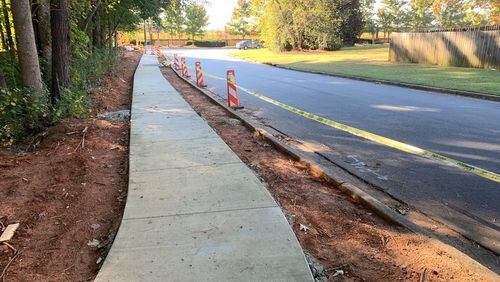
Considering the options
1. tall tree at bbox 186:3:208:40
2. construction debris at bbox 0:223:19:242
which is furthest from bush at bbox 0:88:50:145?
tall tree at bbox 186:3:208:40

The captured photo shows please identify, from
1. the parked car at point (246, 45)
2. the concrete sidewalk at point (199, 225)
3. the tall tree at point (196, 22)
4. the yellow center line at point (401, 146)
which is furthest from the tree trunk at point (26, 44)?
the tall tree at point (196, 22)

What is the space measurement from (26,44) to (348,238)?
691cm

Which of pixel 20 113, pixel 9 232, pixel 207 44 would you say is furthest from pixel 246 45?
pixel 9 232

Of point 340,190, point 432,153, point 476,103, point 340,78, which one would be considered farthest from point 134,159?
point 340,78

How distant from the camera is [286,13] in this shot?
42.7m

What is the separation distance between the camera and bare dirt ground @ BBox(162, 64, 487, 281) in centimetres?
332

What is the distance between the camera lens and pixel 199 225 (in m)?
3.95

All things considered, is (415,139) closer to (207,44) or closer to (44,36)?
(44,36)

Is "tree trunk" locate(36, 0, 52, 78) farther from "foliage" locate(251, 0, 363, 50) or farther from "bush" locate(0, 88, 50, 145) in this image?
"foliage" locate(251, 0, 363, 50)

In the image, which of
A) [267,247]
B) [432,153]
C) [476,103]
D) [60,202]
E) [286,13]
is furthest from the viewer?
[286,13]

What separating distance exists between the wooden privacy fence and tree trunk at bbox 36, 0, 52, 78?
20.1 meters

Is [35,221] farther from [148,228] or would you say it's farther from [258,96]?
[258,96]

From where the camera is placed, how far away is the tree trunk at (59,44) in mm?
8344

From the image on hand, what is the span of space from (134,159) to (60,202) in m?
1.53
